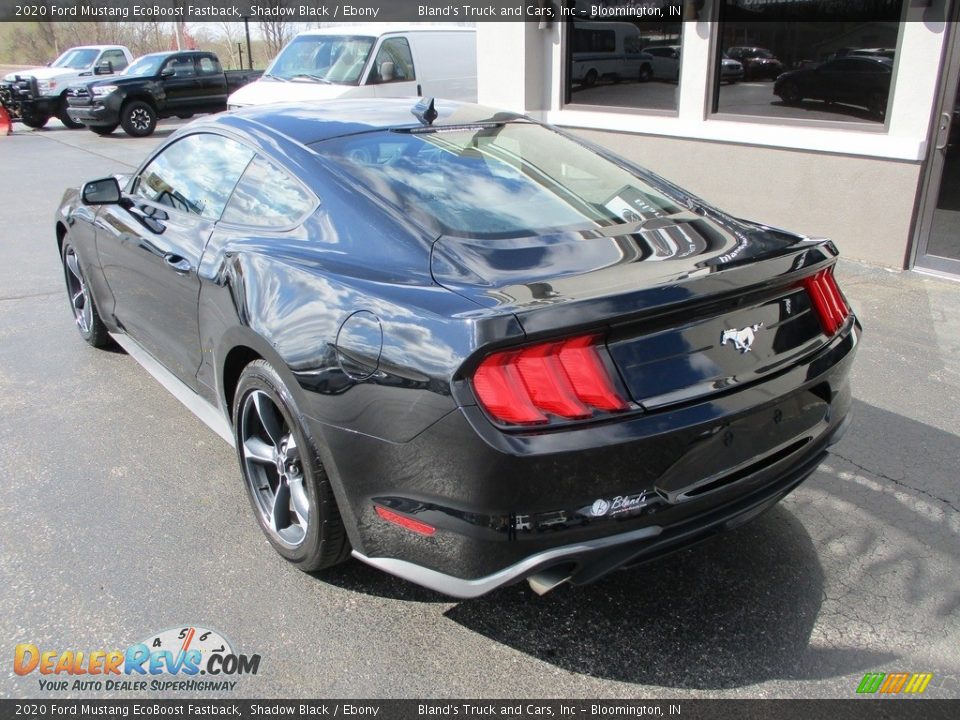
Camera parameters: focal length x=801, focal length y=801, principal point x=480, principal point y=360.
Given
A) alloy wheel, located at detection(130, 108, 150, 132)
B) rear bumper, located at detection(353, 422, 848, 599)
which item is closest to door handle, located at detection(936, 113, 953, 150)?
rear bumper, located at detection(353, 422, 848, 599)

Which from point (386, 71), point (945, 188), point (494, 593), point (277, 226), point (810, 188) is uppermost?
point (386, 71)

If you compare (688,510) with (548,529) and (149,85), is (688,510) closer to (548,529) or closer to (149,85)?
(548,529)

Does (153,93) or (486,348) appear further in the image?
(153,93)

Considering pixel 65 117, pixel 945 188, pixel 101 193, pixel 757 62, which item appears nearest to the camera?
pixel 101 193

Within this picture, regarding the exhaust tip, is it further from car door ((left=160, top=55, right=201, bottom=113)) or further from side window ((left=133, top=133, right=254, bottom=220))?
car door ((left=160, top=55, right=201, bottom=113))

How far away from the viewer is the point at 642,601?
2746 mm

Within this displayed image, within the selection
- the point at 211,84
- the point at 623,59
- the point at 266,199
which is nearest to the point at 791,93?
the point at 623,59

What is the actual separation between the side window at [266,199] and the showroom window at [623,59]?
6171mm

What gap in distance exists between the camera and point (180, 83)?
19.1m

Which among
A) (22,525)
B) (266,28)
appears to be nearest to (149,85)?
(22,525)

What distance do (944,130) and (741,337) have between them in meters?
4.94

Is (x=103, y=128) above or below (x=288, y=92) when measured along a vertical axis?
below

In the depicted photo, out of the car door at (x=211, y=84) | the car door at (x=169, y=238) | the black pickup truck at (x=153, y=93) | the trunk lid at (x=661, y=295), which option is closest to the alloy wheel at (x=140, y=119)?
the black pickup truck at (x=153, y=93)

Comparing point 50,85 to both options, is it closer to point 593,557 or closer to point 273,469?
point 273,469
